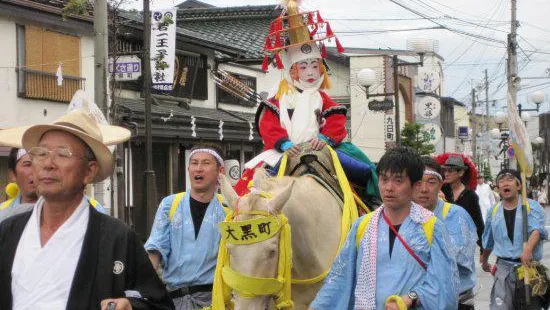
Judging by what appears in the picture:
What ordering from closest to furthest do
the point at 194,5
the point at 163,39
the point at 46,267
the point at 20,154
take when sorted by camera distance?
the point at 46,267
the point at 20,154
the point at 163,39
the point at 194,5

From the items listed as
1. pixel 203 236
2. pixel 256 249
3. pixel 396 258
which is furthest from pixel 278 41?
pixel 396 258

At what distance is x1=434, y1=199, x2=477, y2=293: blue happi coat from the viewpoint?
6518mm

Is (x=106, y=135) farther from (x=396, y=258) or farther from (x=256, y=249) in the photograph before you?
(x=396, y=258)

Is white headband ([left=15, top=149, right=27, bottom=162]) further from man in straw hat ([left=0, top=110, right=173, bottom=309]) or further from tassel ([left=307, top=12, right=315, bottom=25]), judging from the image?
tassel ([left=307, top=12, right=315, bottom=25])

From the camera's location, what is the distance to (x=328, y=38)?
348 inches

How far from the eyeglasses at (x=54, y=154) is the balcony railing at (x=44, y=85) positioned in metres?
15.7

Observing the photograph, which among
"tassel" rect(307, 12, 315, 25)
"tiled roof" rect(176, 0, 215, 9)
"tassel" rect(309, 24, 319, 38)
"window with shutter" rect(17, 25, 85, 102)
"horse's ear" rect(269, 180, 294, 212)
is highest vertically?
"tiled roof" rect(176, 0, 215, 9)

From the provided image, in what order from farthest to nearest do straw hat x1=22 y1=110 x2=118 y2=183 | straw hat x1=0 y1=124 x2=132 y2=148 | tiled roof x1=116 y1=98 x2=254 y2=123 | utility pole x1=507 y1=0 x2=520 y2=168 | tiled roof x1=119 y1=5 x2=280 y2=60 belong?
1. tiled roof x1=119 y1=5 x2=280 y2=60
2. utility pole x1=507 y1=0 x2=520 y2=168
3. tiled roof x1=116 y1=98 x2=254 y2=123
4. straw hat x1=0 y1=124 x2=132 y2=148
5. straw hat x1=22 y1=110 x2=118 y2=183

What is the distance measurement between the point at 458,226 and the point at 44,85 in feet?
48.3

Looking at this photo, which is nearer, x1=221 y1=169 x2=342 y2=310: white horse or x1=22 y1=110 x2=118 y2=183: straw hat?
x1=22 y1=110 x2=118 y2=183: straw hat

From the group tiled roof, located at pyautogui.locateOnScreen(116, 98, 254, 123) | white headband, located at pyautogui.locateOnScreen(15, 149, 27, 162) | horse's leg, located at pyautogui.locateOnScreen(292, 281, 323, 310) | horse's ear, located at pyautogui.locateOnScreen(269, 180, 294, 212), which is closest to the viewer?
horse's ear, located at pyautogui.locateOnScreen(269, 180, 294, 212)

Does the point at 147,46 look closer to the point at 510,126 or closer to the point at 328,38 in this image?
the point at 328,38

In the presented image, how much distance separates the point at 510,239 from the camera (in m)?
8.84

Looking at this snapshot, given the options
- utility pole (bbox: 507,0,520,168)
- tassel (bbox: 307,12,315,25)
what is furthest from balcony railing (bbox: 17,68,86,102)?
utility pole (bbox: 507,0,520,168)
